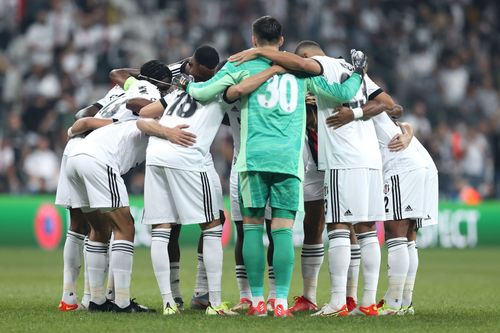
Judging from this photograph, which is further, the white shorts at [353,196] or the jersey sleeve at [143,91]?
the jersey sleeve at [143,91]

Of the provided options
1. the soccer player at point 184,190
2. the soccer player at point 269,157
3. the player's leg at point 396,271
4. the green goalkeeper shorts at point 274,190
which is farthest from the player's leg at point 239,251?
the player's leg at point 396,271

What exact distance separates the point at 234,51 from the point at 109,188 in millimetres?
13839

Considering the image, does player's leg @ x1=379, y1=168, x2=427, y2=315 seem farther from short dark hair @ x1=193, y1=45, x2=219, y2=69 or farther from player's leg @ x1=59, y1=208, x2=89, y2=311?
player's leg @ x1=59, y1=208, x2=89, y2=311

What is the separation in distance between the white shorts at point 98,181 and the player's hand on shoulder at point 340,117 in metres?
1.95

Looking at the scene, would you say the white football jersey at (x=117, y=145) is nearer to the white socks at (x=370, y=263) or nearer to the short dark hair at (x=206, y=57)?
the short dark hair at (x=206, y=57)

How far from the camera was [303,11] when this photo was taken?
24.6 meters

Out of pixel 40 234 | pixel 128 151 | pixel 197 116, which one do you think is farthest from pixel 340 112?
pixel 40 234

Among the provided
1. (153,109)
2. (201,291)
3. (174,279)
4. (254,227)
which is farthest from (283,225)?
(174,279)

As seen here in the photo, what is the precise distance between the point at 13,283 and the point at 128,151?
4.26 meters

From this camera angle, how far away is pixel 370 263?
30.9ft

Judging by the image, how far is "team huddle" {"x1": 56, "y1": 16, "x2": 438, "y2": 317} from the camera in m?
9.07

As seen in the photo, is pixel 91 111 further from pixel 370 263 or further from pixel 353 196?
pixel 370 263

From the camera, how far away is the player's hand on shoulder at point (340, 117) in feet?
30.9

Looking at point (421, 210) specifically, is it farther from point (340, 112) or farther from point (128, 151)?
point (128, 151)
